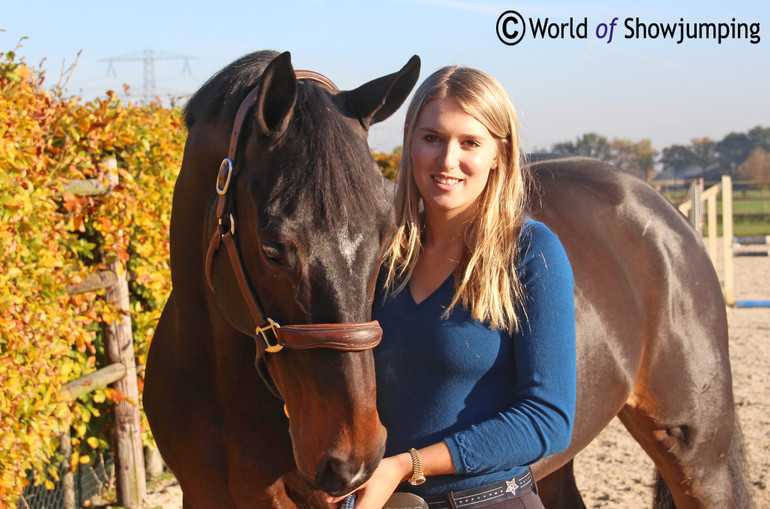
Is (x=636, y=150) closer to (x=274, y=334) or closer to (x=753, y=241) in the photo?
(x=753, y=241)

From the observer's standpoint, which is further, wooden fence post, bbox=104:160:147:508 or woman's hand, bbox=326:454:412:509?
wooden fence post, bbox=104:160:147:508

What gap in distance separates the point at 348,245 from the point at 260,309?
0.27 meters

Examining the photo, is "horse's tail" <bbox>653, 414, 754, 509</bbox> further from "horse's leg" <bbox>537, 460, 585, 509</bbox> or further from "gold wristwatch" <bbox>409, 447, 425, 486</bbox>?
"gold wristwatch" <bbox>409, 447, 425, 486</bbox>

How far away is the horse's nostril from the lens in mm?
1425

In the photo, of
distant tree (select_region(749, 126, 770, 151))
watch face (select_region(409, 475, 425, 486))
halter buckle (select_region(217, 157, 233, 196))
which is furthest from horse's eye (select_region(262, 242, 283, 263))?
distant tree (select_region(749, 126, 770, 151))

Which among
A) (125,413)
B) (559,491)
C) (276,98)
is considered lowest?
(559,491)

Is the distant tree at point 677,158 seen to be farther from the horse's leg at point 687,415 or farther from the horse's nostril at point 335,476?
the horse's nostril at point 335,476

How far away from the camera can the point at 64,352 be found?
3502 mm

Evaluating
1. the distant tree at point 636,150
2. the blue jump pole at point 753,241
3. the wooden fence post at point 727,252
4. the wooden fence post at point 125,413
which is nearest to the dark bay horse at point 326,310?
the wooden fence post at point 125,413

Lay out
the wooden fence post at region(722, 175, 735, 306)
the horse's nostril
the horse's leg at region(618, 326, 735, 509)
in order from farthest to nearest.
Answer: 1. the wooden fence post at region(722, 175, 735, 306)
2. the horse's leg at region(618, 326, 735, 509)
3. the horse's nostril

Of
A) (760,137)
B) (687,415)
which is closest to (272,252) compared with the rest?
(687,415)

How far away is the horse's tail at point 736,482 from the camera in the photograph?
10.2 feet

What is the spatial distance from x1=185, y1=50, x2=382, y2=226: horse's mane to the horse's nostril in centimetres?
50

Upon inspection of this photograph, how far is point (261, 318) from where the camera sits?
1581 millimetres
